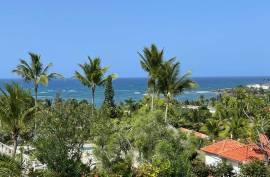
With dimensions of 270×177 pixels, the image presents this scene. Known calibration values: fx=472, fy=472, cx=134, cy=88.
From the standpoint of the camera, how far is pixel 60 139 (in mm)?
18266

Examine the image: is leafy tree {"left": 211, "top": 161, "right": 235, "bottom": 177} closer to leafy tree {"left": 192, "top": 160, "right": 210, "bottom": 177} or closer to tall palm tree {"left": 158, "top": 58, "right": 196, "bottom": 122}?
leafy tree {"left": 192, "top": 160, "right": 210, "bottom": 177}

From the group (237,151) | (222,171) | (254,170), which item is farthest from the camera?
(237,151)

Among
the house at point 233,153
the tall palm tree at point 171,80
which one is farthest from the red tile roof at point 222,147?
the tall palm tree at point 171,80

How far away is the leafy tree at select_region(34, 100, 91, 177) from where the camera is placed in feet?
59.6

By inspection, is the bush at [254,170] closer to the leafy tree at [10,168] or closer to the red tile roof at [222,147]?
the red tile roof at [222,147]

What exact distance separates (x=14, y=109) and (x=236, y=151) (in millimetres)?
13267

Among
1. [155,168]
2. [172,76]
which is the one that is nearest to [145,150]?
[155,168]

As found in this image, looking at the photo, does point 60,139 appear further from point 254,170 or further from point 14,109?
point 254,170

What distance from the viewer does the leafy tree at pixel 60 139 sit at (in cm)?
1817

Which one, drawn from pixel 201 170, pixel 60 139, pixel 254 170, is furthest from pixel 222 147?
pixel 60 139

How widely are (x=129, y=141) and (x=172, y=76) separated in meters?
9.03

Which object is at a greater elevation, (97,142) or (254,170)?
(97,142)

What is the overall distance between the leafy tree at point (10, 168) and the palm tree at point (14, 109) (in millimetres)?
2006

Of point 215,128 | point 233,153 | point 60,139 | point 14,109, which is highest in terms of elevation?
A: point 14,109
